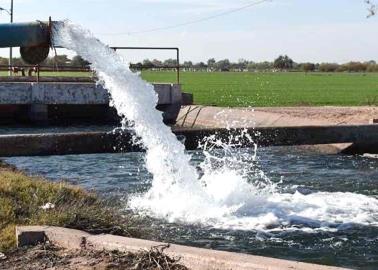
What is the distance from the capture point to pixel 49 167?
1688 centimetres

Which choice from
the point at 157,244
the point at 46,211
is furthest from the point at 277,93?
the point at 157,244

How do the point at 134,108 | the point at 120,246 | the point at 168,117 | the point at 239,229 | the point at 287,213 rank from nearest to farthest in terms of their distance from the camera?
the point at 120,246, the point at 239,229, the point at 287,213, the point at 134,108, the point at 168,117

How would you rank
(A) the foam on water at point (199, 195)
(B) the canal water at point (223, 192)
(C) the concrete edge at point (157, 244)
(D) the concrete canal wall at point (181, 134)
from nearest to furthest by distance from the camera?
(C) the concrete edge at point (157, 244) < (B) the canal water at point (223, 192) < (A) the foam on water at point (199, 195) < (D) the concrete canal wall at point (181, 134)

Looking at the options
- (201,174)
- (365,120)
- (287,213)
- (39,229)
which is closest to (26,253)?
(39,229)

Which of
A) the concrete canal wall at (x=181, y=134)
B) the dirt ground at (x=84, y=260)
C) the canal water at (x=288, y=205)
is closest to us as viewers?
the dirt ground at (x=84, y=260)

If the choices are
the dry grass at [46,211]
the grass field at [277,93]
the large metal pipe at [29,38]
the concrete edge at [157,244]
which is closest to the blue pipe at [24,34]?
the large metal pipe at [29,38]

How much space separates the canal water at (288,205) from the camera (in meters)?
8.80

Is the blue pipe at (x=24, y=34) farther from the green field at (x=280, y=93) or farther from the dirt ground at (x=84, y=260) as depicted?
the green field at (x=280, y=93)

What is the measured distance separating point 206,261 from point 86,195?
4131 mm

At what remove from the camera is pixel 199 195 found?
459 inches

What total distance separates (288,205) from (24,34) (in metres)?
6.71

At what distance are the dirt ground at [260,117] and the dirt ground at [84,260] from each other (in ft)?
57.1

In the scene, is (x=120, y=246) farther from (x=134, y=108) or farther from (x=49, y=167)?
(x=49, y=167)

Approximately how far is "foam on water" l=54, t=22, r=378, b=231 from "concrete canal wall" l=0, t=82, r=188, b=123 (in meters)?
17.1
